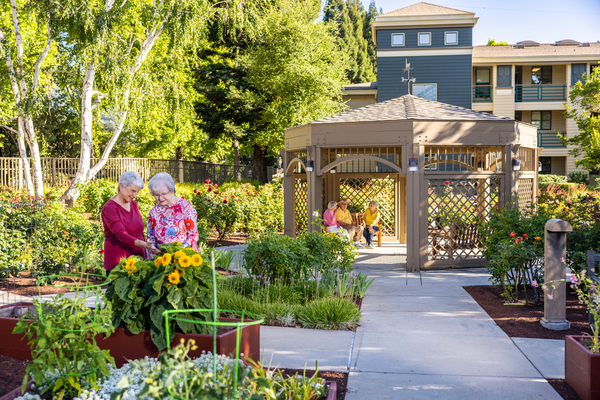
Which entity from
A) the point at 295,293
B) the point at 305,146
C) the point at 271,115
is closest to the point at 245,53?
the point at 271,115

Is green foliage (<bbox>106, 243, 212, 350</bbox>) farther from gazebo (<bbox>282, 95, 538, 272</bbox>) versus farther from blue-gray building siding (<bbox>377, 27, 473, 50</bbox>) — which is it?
blue-gray building siding (<bbox>377, 27, 473, 50</bbox>)

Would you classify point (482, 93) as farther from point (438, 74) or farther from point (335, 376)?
point (335, 376)

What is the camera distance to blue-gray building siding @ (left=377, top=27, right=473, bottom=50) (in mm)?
23062

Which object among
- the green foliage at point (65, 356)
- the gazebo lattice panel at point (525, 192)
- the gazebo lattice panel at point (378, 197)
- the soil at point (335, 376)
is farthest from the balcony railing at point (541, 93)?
the green foliage at point (65, 356)

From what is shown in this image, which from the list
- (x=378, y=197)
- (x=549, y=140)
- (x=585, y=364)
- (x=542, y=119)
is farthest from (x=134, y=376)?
(x=542, y=119)

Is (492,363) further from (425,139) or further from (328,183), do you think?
(328,183)

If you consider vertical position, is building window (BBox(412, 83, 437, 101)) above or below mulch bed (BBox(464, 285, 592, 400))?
above

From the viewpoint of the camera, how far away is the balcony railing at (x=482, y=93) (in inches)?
1039

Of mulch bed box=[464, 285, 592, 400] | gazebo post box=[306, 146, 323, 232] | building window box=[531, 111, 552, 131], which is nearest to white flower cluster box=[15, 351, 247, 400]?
mulch bed box=[464, 285, 592, 400]

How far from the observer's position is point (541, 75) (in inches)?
1099

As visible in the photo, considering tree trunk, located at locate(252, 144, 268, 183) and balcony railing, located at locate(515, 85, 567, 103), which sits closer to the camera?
tree trunk, located at locate(252, 144, 268, 183)

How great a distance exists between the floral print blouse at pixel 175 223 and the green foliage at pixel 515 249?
13.3ft

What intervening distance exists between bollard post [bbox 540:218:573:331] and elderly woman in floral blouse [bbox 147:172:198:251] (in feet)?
12.0

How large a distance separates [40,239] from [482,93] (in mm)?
25016
